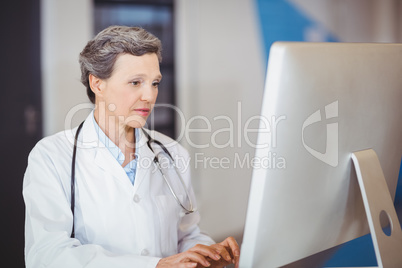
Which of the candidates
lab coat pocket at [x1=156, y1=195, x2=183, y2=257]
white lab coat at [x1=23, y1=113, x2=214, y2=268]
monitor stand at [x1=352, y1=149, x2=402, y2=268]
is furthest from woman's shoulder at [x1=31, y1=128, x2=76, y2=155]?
monitor stand at [x1=352, y1=149, x2=402, y2=268]

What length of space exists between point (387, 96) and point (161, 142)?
0.74m

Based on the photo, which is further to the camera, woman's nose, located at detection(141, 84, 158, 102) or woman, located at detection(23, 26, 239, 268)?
woman's nose, located at detection(141, 84, 158, 102)

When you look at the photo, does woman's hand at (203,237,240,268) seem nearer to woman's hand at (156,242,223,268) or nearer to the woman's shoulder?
woman's hand at (156,242,223,268)

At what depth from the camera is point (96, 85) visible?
4.18 feet

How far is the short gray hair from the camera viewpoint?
1.21 metres

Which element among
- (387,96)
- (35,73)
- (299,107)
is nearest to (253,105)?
(35,73)

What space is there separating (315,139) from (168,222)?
1.99 ft

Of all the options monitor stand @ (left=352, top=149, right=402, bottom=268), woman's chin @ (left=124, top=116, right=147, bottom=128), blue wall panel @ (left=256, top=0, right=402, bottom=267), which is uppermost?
blue wall panel @ (left=256, top=0, right=402, bottom=267)

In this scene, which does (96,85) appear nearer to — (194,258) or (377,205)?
(194,258)

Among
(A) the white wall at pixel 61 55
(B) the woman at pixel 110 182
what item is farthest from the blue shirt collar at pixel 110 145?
(A) the white wall at pixel 61 55

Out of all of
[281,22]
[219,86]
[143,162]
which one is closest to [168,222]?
[143,162]

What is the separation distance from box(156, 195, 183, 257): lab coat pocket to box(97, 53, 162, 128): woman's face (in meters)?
0.23

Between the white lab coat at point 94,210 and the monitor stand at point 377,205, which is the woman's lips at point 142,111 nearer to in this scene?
the white lab coat at point 94,210

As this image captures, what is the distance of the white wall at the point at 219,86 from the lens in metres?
2.71
